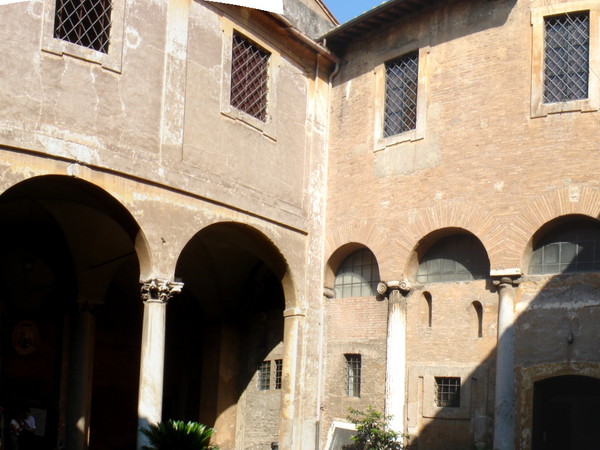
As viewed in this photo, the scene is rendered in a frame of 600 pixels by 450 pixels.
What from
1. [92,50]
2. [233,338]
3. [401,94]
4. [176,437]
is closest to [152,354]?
[176,437]

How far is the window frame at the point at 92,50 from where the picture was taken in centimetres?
1201

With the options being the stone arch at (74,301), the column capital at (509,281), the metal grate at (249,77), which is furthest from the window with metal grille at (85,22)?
the column capital at (509,281)

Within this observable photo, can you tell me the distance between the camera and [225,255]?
17219 mm

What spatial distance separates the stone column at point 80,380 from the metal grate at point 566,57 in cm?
880

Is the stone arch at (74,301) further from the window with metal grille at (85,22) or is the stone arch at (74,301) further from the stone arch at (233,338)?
the window with metal grille at (85,22)

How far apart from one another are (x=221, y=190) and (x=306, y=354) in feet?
11.2

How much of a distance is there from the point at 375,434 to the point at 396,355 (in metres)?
1.37

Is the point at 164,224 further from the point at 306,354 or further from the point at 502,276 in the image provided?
the point at 502,276

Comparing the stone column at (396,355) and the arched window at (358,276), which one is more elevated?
the arched window at (358,276)

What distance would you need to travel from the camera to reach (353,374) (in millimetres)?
15609

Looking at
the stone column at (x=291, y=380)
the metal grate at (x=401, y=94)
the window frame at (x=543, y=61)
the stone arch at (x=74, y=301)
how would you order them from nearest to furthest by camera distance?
1. the window frame at (x=543, y=61)
2. the stone arch at (x=74, y=301)
3. the stone column at (x=291, y=380)
4. the metal grate at (x=401, y=94)

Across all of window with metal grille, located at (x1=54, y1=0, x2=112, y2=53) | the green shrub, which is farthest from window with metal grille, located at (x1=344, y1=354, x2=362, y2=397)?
window with metal grille, located at (x1=54, y1=0, x2=112, y2=53)

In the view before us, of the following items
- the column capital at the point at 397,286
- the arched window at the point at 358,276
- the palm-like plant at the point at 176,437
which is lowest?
the palm-like plant at the point at 176,437

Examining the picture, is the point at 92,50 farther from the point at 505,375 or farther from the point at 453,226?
the point at 505,375
